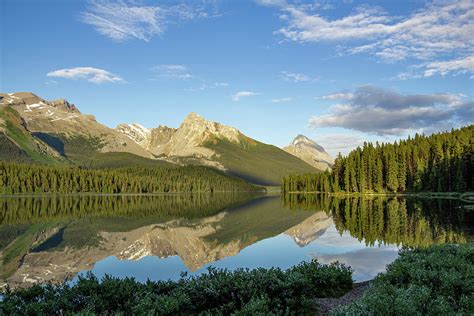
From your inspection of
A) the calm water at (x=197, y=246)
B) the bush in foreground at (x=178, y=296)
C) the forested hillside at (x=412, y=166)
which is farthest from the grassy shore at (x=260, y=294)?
the forested hillside at (x=412, y=166)

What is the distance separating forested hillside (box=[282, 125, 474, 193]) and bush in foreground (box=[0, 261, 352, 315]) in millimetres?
125147

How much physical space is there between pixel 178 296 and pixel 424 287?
1074 cm

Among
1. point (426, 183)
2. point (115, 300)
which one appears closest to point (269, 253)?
point (115, 300)

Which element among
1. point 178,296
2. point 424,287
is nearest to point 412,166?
point 424,287

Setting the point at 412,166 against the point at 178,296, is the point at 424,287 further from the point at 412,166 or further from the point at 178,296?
the point at 412,166

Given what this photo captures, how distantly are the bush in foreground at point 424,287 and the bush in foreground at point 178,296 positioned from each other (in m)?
3.62

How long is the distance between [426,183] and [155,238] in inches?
4872

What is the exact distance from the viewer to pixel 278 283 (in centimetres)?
1933

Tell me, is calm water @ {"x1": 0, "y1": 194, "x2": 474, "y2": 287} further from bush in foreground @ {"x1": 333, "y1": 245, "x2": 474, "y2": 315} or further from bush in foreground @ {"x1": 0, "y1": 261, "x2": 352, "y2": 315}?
bush in foreground @ {"x1": 0, "y1": 261, "x2": 352, "y2": 315}

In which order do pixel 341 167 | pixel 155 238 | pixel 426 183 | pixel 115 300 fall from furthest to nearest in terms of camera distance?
pixel 341 167 < pixel 426 183 < pixel 155 238 < pixel 115 300

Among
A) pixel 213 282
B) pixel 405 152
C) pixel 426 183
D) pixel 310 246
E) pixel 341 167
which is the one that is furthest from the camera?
pixel 341 167

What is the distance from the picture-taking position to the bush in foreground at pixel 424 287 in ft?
45.2

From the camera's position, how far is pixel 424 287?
16.5 m

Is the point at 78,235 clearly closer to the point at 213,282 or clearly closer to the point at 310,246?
the point at 310,246
